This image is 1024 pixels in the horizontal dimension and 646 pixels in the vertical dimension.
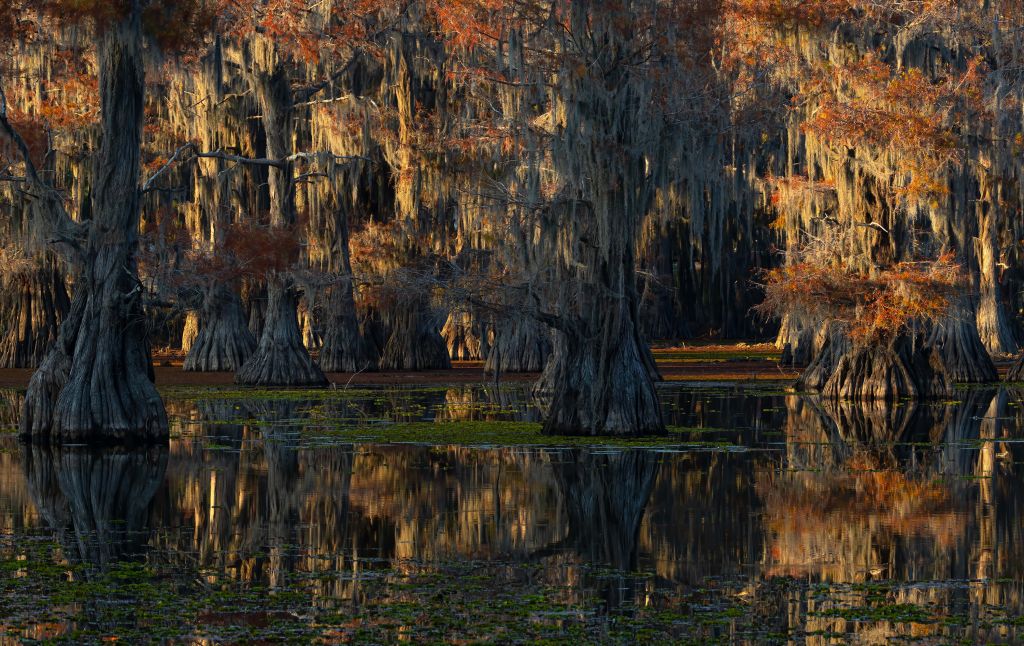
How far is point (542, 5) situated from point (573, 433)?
6.00m

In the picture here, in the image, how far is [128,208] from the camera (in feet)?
69.8

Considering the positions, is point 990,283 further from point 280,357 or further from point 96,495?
point 96,495

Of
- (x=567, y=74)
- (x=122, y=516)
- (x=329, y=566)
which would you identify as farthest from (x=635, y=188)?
(x=329, y=566)

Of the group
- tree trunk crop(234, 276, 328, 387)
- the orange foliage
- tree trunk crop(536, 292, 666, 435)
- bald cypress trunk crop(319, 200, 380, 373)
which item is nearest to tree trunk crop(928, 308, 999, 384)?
the orange foliage

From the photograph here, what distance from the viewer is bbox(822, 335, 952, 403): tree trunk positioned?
30906 mm

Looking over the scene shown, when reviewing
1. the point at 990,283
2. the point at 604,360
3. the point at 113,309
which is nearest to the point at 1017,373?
the point at 990,283

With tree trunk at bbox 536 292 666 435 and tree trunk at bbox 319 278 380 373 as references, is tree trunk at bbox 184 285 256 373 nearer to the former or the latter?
tree trunk at bbox 319 278 380 373

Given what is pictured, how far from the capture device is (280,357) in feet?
121

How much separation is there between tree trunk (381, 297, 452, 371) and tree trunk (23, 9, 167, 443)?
77.5ft

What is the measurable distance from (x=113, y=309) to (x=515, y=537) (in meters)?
10.3

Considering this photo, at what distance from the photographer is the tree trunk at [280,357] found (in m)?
36.8

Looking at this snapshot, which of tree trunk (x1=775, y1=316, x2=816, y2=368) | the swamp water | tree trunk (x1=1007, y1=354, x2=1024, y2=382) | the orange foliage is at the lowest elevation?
the swamp water

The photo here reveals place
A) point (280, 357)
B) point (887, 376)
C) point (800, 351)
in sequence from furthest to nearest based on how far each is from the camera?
point (800, 351) < point (280, 357) < point (887, 376)

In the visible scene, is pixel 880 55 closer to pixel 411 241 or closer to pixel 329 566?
pixel 411 241
